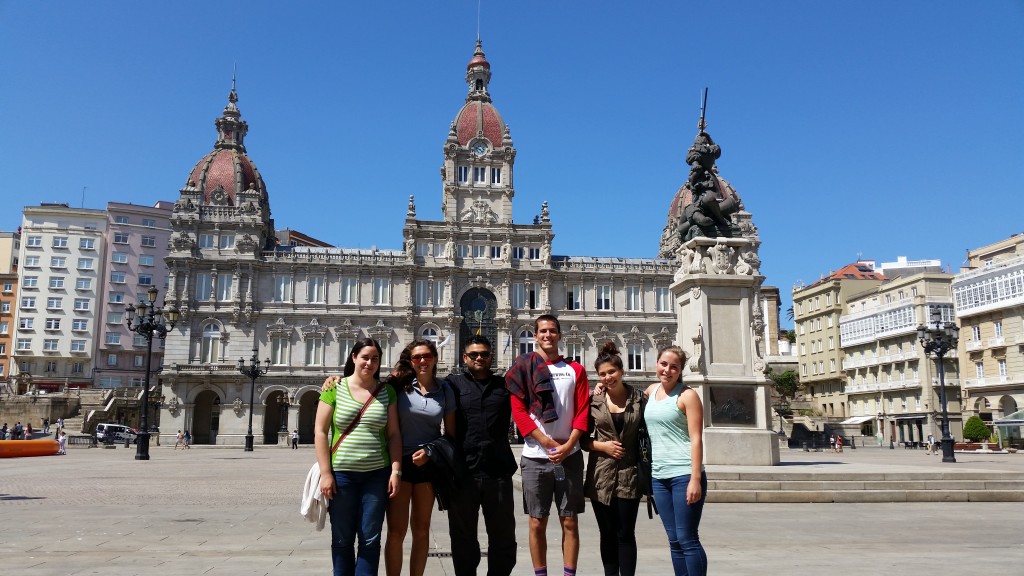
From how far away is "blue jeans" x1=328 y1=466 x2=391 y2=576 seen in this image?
606 cm

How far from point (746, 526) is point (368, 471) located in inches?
253

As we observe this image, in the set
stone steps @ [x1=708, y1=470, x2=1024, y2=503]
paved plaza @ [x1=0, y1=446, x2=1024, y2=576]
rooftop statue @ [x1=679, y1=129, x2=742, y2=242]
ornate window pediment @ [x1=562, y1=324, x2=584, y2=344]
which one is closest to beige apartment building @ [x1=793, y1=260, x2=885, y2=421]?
ornate window pediment @ [x1=562, y1=324, x2=584, y2=344]

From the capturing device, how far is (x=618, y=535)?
6805mm

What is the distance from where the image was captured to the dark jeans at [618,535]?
21.9 feet

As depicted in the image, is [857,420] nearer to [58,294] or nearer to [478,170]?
[478,170]

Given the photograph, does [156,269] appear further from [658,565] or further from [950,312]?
[658,565]

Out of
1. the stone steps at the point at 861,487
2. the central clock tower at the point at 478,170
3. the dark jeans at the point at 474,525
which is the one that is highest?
the central clock tower at the point at 478,170

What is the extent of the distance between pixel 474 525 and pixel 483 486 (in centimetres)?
34

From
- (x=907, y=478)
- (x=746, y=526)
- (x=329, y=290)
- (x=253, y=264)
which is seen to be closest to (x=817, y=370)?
(x=329, y=290)

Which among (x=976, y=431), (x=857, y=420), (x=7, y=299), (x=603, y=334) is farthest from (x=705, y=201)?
(x=7, y=299)

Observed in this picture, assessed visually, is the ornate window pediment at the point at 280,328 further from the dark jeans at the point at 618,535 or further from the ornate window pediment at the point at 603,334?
the dark jeans at the point at 618,535

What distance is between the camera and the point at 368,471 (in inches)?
243

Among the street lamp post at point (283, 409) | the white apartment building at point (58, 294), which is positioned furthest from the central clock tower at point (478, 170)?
the white apartment building at point (58, 294)

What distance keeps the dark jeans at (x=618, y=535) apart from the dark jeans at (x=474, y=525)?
838 mm
